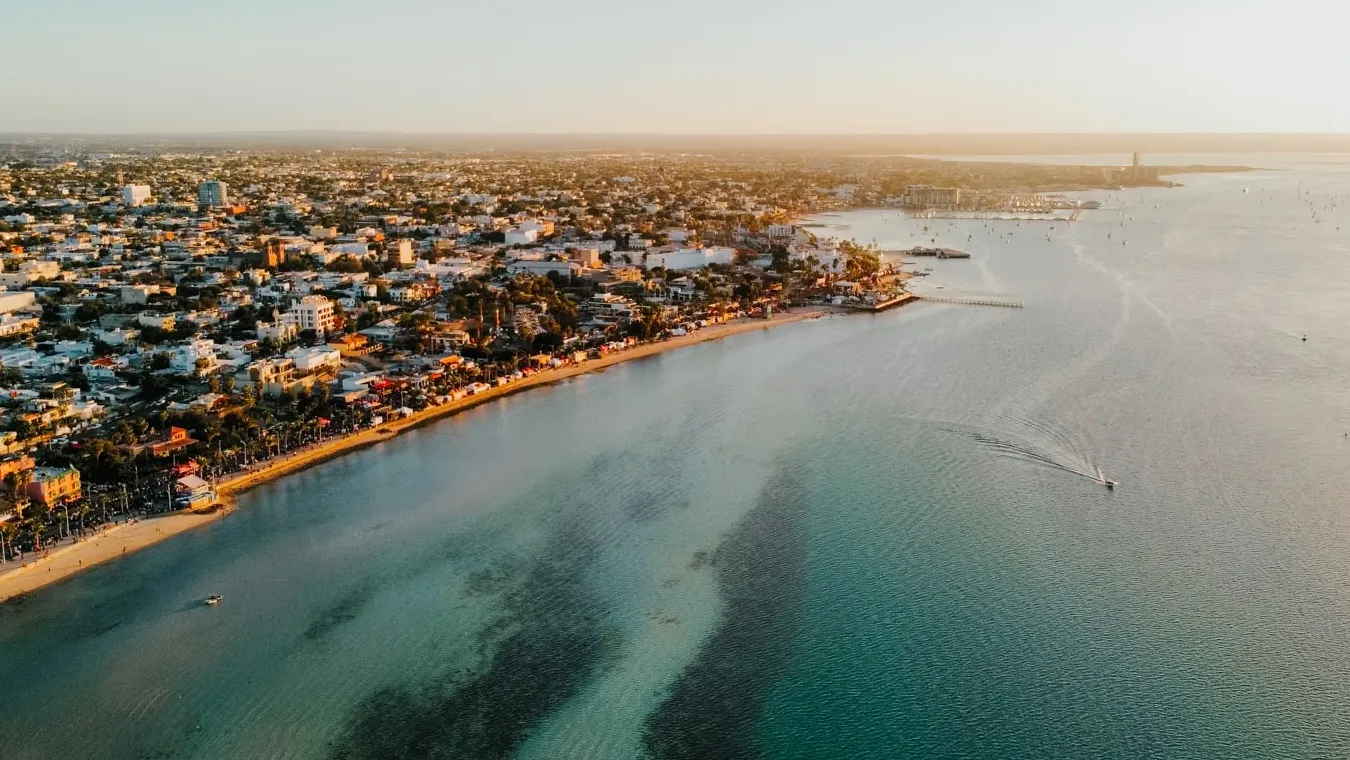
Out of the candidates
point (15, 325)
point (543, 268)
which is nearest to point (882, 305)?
point (543, 268)

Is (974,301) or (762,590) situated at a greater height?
(974,301)

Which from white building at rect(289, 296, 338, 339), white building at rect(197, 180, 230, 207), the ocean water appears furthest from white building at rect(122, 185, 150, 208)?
the ocean water

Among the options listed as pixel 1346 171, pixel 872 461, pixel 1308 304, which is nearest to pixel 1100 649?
pixel 872 461

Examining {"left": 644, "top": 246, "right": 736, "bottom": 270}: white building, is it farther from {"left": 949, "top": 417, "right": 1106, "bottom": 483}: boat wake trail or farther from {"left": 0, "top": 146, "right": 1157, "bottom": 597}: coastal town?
{"left": 949, "top": 417, "right": 1106, "bottom": 483}: boat wake trail

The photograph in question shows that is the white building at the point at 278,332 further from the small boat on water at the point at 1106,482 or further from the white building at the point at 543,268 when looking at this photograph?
the small boat on water at the point at 1106,482

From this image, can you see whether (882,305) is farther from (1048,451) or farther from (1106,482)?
(1106,482)

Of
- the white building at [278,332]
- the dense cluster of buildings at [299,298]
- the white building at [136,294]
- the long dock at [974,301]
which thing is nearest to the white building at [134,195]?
the dense cluster of buildings at [299,298]
